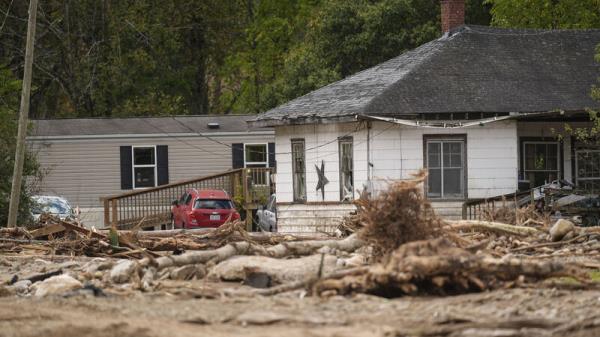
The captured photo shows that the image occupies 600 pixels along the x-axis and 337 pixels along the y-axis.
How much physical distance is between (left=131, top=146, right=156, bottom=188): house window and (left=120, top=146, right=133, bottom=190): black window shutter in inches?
6.3

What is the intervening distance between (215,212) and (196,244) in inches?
672

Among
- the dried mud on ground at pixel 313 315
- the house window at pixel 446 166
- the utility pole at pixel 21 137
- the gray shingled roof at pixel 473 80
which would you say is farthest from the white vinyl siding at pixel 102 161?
the dried mud on ground at pixel 313 315

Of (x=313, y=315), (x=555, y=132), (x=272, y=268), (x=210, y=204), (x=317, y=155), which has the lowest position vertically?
(x=313, y=315)

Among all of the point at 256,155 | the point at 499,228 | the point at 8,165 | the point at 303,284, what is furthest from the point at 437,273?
the point at 256,155

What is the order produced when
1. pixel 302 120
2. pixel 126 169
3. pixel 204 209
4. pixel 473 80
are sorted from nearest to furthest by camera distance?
1. pixel 302 120
2. pixel 473 80
3. pixel 204 209
4. pixel 126 169

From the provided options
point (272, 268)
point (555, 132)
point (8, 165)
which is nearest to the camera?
point (272, 268)

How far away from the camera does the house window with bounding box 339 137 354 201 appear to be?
113 ft

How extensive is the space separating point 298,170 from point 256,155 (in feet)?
→ 39.6

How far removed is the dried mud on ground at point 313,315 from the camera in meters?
13.7

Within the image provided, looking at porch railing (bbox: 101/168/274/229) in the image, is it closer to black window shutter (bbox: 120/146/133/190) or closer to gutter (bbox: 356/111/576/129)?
black window shutter (bbox: 120/146/133/190)

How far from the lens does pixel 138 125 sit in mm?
48062

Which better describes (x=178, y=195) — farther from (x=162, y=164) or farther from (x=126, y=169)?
(x=126, y=169)

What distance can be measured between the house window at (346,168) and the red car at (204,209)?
7305mm

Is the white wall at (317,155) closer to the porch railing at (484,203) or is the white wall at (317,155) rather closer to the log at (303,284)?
the porch railing at (484,203)
